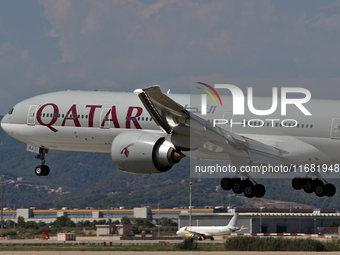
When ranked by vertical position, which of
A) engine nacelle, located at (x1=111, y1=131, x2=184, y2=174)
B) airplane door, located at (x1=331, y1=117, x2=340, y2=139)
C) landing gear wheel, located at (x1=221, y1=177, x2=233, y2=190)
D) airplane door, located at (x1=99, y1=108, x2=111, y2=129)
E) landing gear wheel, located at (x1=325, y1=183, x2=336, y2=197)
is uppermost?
airplane door, located at (x1=99, y1=108, x2=111, y2=129)

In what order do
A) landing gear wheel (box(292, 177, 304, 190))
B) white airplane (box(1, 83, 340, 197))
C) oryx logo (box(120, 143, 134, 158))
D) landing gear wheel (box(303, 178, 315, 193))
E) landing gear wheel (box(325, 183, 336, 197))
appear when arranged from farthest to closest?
1. landing gear wheel (box(292, 177, 304, 190))
2. landing gear wheel (box(303, 178, 315, 193))
3. landing gear wheel (box(325, 183, 336, 197))
4. oryx logo (box(120, 143, 134, 158))
5. white airplane (box(1, 83, 340, 197))

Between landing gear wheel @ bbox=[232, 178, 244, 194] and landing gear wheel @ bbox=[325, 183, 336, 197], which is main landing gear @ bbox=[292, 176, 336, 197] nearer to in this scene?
landing gear wheel @ bbox=[325, 183, 336, 197]

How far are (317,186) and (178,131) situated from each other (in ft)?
39.8

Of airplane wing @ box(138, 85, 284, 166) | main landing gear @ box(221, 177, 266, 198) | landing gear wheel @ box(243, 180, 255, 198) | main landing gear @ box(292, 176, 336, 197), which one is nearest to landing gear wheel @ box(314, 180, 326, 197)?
main landing gear @ box(292, 176, 336, 197)

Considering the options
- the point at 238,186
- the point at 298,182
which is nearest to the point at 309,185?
the point at 298,182

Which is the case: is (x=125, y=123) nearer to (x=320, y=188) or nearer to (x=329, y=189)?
(x=320, y=188)

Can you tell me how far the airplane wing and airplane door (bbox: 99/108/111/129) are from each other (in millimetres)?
6352

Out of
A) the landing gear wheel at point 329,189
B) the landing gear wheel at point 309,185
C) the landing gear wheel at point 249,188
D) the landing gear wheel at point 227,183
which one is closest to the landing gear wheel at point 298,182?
the landing gear wheel at point 309,185

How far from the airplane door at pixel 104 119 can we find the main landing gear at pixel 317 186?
1163 centimetres

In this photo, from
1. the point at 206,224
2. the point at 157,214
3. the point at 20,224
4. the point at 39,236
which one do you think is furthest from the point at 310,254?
the point at 157,214

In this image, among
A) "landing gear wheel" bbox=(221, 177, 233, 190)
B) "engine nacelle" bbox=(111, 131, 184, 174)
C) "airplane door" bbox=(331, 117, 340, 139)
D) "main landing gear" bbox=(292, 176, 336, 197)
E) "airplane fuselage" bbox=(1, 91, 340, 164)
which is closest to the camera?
"engine nacelle" bbox=(111, 131, 184, 174)

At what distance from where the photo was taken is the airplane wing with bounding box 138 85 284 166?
2420 cm

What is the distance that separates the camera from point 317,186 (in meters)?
35.5

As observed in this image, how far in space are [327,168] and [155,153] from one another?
10.2 meters
